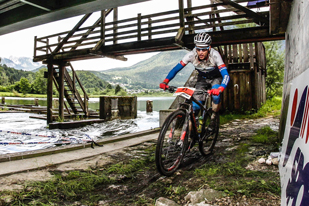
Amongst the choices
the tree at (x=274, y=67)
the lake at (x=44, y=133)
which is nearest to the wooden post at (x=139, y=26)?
the lake at (x=44, y=133)

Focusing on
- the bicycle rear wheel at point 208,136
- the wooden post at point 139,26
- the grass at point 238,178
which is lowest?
the grass at point 238,178

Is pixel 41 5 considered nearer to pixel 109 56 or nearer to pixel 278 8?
pixel 109 56

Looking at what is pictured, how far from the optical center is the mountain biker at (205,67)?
4.11m

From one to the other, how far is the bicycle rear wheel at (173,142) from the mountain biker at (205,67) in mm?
616

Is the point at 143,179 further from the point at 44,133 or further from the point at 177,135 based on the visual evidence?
the point at 44,133

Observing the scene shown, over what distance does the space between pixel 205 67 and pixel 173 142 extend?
160 cm

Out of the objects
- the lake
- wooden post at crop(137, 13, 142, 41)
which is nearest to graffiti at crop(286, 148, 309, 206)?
the lake

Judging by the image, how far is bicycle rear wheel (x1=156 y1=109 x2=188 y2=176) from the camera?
3480 mm

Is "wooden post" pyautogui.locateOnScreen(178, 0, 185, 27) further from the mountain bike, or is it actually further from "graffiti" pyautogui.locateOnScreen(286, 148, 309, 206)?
"graffiti" pyautogui.locateOnScreen(286, 148, 309, 206)

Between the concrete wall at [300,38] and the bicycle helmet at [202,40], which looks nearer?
the concrete wall at [300,38]

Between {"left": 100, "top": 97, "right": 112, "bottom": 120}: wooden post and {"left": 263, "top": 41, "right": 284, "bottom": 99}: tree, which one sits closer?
{"left": 100, "top": 97, "right": 112, "bottom": 120}: wooden post

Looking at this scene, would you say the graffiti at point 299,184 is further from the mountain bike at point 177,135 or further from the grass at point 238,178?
the mountain bike at point 177,135

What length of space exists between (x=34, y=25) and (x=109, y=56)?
420 cm

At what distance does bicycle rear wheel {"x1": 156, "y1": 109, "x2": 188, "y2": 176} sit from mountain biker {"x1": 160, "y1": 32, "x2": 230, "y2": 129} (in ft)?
2.02
